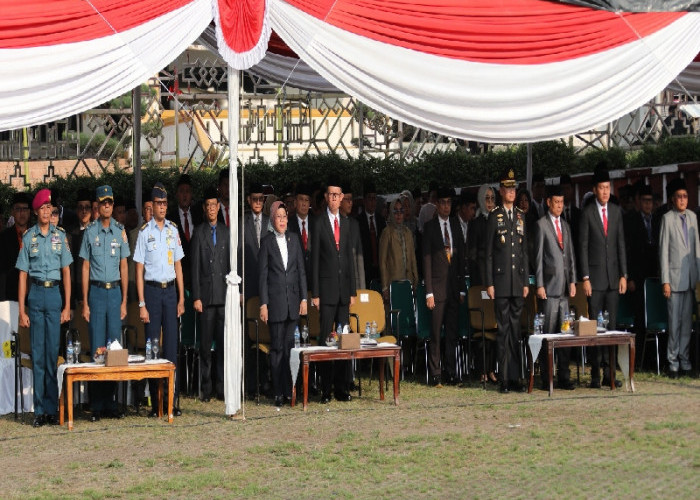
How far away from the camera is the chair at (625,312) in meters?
13.1

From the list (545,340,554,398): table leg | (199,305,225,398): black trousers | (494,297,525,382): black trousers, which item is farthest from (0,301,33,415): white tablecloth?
(545,340,554,398): table leg

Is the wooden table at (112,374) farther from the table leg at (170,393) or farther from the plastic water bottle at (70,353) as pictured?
the plastic water bottle at (70,353)

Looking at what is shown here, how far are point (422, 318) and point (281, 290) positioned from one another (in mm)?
1972

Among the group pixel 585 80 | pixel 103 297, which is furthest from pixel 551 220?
pixel 103 297

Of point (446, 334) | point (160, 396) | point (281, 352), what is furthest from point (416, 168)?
point (160, 396)

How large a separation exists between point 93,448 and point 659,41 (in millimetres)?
5663

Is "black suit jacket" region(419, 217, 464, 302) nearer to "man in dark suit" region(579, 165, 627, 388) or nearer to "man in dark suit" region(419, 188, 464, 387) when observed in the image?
"man in dark suit" region(419, 188, 464, 387)

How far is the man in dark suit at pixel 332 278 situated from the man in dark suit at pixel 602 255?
2292mm

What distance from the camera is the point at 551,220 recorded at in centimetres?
1213

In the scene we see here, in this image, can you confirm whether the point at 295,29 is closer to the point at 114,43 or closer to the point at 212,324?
the point at 114,43

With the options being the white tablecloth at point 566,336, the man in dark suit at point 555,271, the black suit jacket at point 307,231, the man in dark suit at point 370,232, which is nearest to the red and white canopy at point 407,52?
the man in dark suit at point 555,271

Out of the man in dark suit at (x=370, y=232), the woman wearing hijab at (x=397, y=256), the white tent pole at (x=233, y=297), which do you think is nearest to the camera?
the white tent pole at (x=233, y=297)

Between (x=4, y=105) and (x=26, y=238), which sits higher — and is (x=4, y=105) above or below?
above

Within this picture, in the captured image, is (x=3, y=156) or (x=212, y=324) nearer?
(x=212, y=324)
